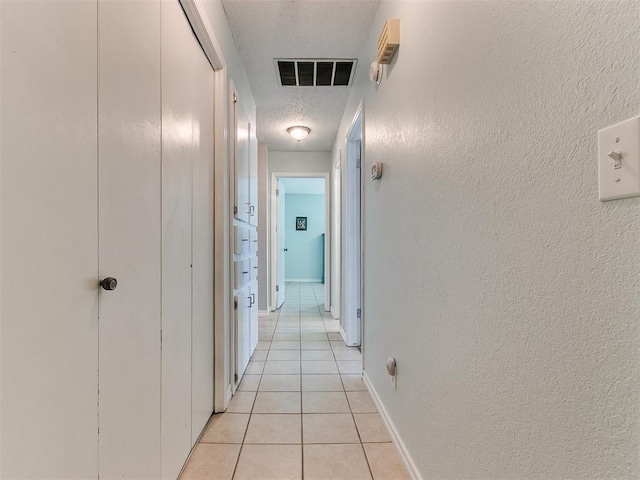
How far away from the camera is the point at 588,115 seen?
518 mm

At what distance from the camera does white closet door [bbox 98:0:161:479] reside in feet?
2.69

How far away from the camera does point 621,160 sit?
455 mm

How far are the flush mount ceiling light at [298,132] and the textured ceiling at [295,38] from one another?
16.3 inches

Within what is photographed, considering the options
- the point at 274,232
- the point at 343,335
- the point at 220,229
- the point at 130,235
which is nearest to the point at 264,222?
the point at 274,232

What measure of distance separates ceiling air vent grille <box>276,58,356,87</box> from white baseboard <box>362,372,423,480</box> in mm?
2367

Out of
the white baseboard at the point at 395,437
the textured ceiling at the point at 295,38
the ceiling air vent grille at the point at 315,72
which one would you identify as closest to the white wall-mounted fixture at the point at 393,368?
the white baseboard at the point at 395,437

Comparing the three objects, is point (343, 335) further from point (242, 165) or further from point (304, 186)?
point (304, 186)

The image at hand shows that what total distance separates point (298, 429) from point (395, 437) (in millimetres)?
515

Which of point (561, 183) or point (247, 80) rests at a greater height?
point (247, 80)

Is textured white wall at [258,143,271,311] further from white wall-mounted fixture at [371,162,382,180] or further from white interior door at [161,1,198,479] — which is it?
white interior door at [161,1,198,479]

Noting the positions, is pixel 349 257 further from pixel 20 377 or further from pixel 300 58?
pixel 20 377

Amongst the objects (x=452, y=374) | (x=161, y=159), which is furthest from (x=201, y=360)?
(x=452, y=374)

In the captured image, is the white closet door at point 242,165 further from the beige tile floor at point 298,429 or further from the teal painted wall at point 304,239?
the teal painted wall at point 304,239

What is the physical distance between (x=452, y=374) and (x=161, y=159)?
1.25 m
